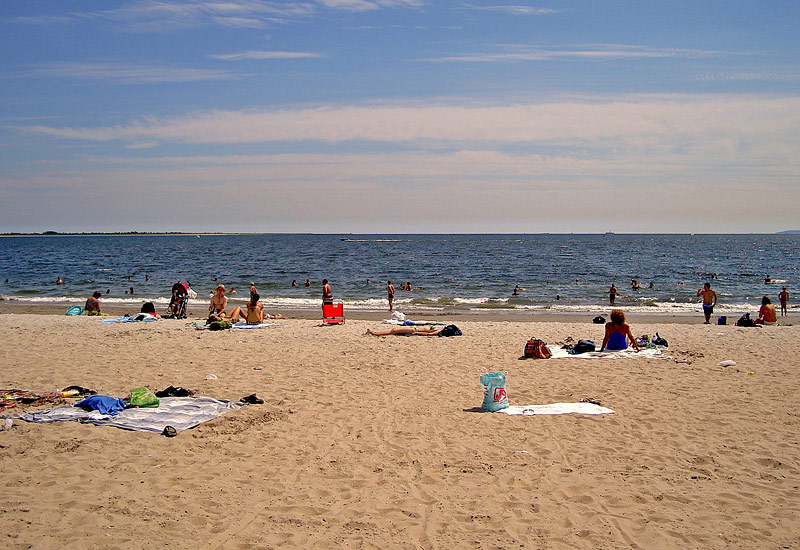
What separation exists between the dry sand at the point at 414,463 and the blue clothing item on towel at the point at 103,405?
53 cm

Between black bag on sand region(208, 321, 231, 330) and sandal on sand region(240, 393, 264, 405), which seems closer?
sandal on sand region(240, 393, 264, 405)

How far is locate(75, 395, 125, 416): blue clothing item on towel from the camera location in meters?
7.77

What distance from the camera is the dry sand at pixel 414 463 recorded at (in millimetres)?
5031

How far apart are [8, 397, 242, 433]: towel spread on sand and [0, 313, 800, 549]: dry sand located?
0.19 m

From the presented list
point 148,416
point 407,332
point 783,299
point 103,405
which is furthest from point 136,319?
point 783,299

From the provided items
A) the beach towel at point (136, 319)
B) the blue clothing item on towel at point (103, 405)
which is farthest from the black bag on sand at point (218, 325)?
the blue clothing item on towel at point (103, 405)

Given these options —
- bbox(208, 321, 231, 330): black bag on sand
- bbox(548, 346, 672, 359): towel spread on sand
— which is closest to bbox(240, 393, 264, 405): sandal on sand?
bbox(548, 346, 672, 359): towel spread on sand

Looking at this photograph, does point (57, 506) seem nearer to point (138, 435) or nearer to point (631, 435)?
point (138, 435)

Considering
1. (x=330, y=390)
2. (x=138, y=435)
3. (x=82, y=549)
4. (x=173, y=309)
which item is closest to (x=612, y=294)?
(x=173, y=309)

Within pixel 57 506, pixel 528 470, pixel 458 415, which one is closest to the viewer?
pixel 57 506

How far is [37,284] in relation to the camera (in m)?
38.6

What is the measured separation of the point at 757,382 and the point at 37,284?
42.4m

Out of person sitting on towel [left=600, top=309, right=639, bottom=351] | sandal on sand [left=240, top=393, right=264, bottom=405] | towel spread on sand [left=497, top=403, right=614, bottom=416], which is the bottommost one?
towel spread on sand [left=497, top=403, right=614, bottom=416]

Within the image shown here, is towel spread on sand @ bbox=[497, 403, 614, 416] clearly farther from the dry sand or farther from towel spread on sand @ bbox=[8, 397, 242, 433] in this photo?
towel spread on sand @ bbox=[8, 397, 242, 433]
